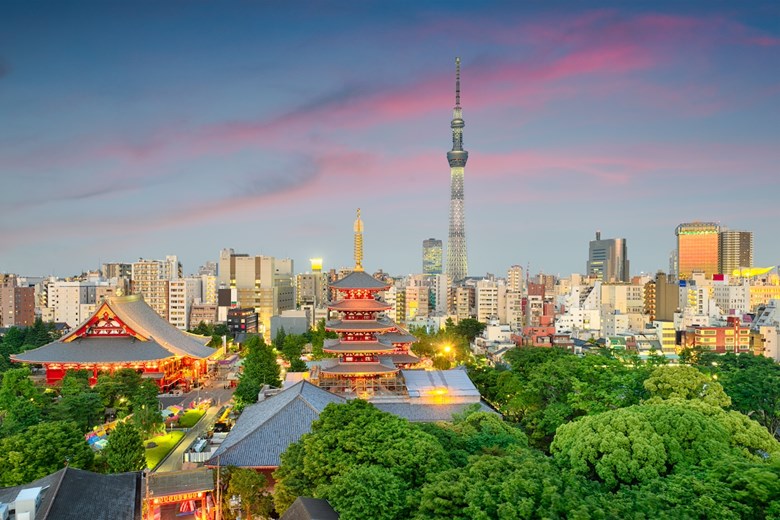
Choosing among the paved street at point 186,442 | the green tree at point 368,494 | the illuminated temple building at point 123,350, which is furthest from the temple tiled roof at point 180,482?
the illuminated temple building at point 123,350

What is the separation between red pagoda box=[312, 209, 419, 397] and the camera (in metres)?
32.7

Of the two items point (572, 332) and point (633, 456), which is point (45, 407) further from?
point (572, 332)

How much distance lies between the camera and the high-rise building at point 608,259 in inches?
5266

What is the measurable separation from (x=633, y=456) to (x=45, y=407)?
27501 millimetres

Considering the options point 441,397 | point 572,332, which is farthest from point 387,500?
point 572,332

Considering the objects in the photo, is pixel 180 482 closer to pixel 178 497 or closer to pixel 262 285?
pixel 178 497

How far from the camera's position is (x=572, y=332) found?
60.5 m

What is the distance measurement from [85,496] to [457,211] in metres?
101

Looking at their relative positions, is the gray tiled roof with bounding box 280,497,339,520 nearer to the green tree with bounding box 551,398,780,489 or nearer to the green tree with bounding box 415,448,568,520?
the green tree with bounding box 415,448,568,520

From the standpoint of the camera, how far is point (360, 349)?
1342 inches

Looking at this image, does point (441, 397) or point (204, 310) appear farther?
point (204, 310)

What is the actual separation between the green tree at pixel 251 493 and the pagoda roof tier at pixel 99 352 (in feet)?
80.1

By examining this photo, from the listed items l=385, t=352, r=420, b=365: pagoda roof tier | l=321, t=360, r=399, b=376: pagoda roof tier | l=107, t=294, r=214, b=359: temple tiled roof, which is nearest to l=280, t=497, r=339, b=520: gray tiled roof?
l=321, t=360, r=399, b=376: pagoda roof tier

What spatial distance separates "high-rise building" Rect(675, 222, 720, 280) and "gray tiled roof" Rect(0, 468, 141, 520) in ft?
383
